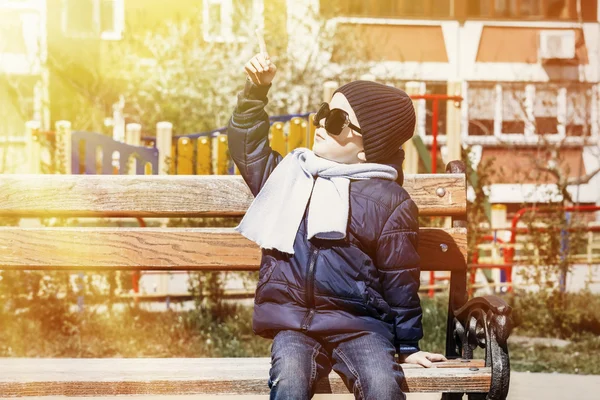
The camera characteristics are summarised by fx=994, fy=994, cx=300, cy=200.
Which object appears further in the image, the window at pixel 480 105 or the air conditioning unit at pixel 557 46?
the window at pixel 480 105

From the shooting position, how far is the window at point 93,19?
22.4 meters

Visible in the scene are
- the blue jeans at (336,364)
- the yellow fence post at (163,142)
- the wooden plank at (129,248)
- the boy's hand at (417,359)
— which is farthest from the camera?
the yellow fence post at (163,142)

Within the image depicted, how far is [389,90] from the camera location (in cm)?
334

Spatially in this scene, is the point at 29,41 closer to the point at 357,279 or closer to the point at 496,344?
the point at 357,279

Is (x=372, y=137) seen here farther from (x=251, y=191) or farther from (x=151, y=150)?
(x=151, y=150)

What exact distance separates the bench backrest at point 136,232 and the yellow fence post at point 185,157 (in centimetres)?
348

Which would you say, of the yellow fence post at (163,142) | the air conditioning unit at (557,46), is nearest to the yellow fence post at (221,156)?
the yellow fence post at (163,142)

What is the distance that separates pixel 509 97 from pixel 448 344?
19.9 m

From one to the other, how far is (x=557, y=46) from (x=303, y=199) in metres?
20.4

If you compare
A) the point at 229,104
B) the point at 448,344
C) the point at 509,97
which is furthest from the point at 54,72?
the point at 448,344

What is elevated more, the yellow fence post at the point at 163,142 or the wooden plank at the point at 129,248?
the yellow fence post at the point at 163,142

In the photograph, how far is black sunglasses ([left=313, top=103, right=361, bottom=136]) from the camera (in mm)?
3271

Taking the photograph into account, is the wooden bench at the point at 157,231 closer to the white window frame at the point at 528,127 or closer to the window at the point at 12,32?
the white window frame at the point at 528,127

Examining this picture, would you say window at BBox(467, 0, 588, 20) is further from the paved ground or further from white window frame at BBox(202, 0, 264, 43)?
the paved ground
